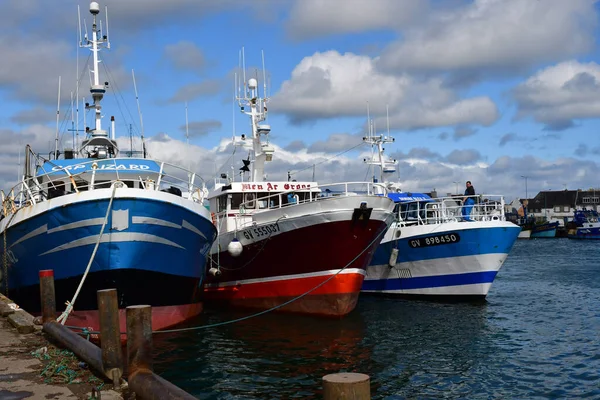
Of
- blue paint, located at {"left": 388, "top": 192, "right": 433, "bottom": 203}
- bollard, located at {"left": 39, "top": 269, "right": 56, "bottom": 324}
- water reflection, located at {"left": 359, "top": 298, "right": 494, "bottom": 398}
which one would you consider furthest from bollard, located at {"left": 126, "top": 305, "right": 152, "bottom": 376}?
blue paint, located at {"left": 388, "top": 192, "right": 433, "bottom": 203}

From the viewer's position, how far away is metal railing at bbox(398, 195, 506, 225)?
64.4 feet

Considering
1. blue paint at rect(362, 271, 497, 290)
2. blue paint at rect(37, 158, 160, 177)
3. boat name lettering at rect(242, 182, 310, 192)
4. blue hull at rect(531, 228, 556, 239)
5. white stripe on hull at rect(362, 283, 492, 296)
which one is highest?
blue paint at rect(37, 158, 160, 177)

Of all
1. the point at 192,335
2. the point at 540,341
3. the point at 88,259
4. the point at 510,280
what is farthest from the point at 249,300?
the point at 510,280

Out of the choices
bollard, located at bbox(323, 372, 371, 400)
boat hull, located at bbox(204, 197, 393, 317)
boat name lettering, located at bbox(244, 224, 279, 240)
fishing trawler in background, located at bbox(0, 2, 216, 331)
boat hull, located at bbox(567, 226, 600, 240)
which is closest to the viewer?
bollard, located at bbox(323, 372, 371, 400)

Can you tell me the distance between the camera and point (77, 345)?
827cm

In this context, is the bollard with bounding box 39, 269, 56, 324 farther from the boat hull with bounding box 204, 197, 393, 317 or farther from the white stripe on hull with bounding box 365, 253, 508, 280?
the white stripe on hull with bounding box 365, 253, 508, 280

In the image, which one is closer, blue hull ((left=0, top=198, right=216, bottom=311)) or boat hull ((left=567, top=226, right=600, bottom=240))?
blue hull ((left=0, top=198, right=216, bottom=311))

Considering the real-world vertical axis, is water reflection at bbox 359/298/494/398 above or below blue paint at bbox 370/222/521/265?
below

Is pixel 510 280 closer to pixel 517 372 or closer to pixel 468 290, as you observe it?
pixel 468 290

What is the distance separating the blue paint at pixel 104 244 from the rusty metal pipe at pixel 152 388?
616 centimetres

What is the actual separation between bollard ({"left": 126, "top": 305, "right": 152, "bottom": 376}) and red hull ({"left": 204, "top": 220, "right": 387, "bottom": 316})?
9.47 m

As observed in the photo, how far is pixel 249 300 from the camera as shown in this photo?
18.3 m

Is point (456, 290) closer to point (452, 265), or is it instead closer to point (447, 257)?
point (452, 265)

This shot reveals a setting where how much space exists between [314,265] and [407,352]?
4.68 meters
